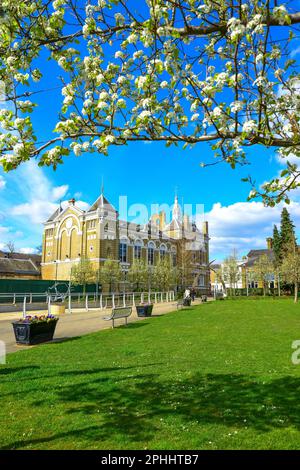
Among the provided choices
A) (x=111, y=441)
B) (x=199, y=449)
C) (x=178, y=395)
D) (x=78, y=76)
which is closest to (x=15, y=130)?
(x=78, y=76)

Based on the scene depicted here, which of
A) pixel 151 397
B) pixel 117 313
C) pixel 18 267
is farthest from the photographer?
pixel 18 267

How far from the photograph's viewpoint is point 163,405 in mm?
5902

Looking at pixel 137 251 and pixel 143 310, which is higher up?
pixel 137 251

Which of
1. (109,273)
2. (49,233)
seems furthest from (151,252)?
(109,273)

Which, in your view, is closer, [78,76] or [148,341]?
[78,76]

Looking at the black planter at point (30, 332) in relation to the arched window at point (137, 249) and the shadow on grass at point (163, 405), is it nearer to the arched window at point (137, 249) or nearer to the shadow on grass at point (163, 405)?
the shadow on grass at point (163, 405)

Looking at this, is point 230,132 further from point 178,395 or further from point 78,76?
point 178,395

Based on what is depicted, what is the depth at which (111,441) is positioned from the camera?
14.8 feet

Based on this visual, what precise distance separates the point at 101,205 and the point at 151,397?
49964 millimetres

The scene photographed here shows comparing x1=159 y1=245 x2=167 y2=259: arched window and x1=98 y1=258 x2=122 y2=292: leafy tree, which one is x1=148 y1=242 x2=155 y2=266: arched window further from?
x1=98 y1=258 x2=122 y2=292: leafy tree

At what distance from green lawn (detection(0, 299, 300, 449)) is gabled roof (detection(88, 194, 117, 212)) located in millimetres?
44766

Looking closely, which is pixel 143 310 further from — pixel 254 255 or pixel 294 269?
pixel 254 255

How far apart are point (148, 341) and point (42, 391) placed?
6.31m
